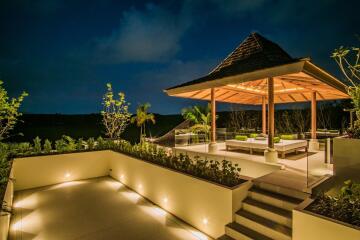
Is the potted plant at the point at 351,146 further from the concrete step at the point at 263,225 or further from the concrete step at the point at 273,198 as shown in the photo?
the concrete step at the point at 263,225

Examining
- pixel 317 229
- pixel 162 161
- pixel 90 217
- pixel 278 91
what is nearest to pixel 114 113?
pixel 162 161

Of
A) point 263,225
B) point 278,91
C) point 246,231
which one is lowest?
point 246,231

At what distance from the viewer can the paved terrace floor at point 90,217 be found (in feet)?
13.7

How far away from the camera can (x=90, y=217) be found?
4.93m

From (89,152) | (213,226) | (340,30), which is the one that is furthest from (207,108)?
(340,30)

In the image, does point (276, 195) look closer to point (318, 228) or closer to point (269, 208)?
point (269, 208)

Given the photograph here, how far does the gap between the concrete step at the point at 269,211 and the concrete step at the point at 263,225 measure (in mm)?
62

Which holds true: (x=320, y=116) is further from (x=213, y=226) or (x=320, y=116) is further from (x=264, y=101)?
(x=213, y=226)

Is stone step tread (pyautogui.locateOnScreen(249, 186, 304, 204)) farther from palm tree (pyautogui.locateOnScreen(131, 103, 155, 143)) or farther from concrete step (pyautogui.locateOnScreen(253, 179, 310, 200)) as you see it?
palm tree (pyautogui.locateOnScreen(131, 103, 155, 143))

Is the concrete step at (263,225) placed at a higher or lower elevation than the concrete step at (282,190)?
lower

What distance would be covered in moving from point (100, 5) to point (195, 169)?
19.9 m

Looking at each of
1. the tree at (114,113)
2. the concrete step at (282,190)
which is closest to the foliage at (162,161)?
the concrete step at (282,190)

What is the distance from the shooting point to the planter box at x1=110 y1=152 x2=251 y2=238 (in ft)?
12.6

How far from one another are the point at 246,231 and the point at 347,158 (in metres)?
2.35
